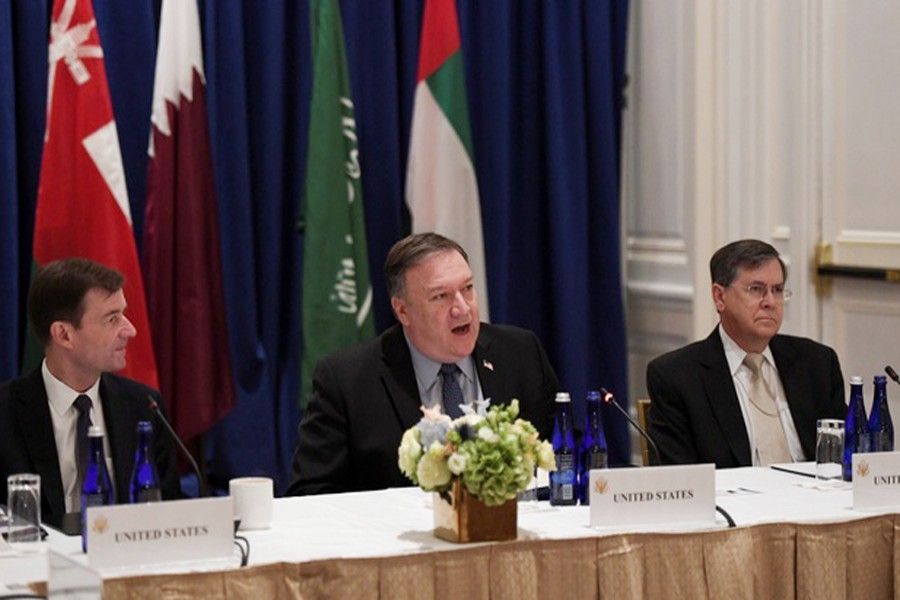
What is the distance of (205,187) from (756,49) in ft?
7.70

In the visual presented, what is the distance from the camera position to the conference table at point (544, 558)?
9.81ft

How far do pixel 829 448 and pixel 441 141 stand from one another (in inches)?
114

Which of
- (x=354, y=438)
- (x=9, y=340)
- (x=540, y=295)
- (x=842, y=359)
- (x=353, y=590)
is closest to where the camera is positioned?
(x=353, y=590)

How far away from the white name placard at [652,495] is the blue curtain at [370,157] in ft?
10.4

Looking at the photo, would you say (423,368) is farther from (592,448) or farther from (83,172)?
(83,172)

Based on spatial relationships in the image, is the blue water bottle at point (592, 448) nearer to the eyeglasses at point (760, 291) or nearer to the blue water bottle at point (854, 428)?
the blue water bottle at point (854, 428)

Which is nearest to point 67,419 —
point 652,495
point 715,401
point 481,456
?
point 481,456

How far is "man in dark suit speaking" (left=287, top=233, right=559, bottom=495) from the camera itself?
417 centimetres

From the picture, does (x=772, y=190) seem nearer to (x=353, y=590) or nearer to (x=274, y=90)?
(x=274, y=90)

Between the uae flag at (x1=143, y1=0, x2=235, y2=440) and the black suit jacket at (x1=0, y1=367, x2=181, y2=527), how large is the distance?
1.98 meters

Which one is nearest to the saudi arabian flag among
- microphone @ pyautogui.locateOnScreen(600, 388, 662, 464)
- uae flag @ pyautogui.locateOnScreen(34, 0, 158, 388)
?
uae flag @ pyautogui.locateOnScreen(34, 0, 158, 388)

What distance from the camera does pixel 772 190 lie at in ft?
21.6

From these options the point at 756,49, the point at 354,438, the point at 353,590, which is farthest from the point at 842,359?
the point at 353,590

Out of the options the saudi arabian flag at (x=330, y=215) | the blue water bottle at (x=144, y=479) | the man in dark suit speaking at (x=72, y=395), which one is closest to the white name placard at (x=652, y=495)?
the blue water bottle at (x=144, y=479)
